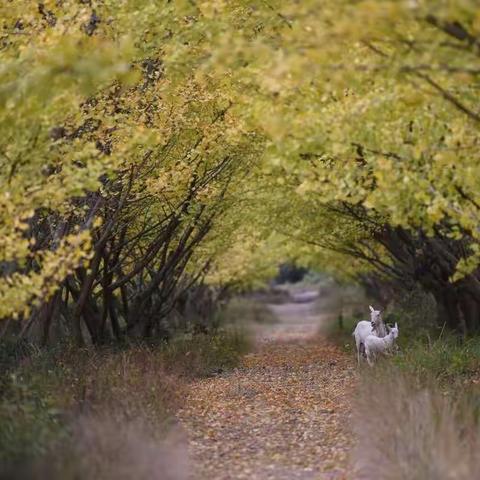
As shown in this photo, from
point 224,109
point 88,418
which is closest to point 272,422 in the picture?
point 88,418

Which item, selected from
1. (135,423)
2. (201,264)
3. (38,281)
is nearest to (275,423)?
(135,423)

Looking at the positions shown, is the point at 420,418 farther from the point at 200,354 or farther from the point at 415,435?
the point at 200,354

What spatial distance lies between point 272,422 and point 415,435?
3.93 meters

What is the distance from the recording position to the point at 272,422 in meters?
11.6

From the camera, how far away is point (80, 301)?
15562 mm

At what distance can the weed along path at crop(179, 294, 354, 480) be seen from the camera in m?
9.09

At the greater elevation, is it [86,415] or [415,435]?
[86,415]

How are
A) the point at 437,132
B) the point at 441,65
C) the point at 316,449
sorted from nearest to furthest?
1. the point at 441,65
2. the point at 437,132
3. the point at 316,449

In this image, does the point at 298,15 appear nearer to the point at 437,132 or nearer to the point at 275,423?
the point at 437,132

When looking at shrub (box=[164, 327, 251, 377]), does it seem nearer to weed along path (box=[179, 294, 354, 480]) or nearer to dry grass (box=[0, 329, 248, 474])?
weed along path (box=[179, 294, 354, 480])

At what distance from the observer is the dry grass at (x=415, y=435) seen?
7.26 m

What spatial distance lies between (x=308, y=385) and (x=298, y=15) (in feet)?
29.9

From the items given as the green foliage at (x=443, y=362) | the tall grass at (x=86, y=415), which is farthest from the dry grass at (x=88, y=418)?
the green foliage at (x=443, y=362)

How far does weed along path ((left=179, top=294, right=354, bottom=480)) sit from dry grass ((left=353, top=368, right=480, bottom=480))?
16.7 inches
